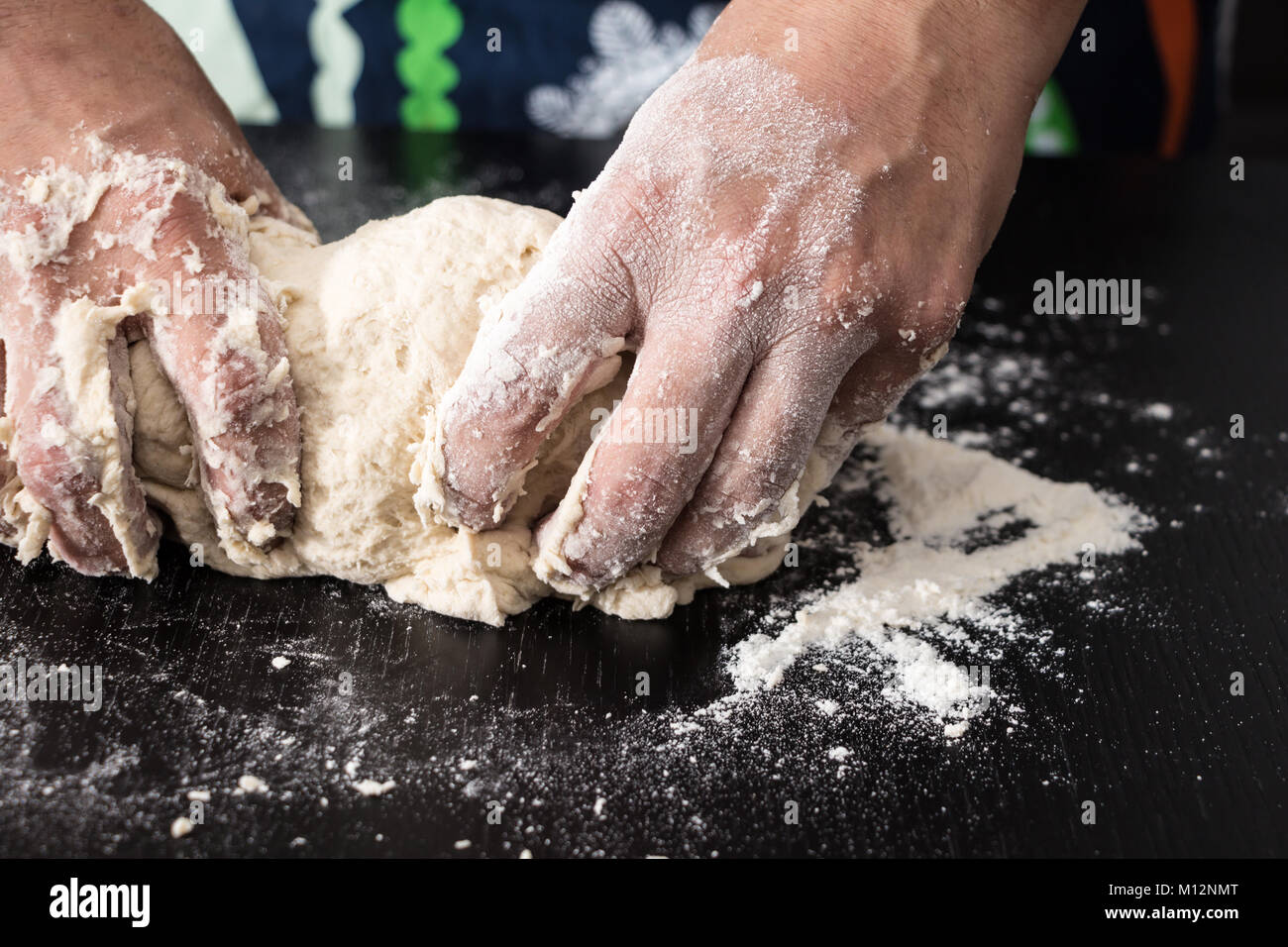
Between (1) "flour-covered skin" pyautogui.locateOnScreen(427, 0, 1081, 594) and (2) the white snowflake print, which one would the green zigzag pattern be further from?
(1) "flour-covered skin" pyautogui.locateOnScreen(427, 0, 1081, 594)

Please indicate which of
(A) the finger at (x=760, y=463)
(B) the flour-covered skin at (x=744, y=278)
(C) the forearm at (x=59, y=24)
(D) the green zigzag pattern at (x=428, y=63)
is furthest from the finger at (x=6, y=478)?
(D) the green zigzag pattern at (x=428, y=63)

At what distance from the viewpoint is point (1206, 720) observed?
135cm

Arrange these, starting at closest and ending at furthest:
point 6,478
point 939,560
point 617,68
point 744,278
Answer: point 744,278 → point 6,478 → point 939,560 → point 617,68

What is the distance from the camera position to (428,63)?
2.51 metres

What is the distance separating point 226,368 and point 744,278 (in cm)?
60

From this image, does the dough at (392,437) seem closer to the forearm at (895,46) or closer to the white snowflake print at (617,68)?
the forearm at (895,46)

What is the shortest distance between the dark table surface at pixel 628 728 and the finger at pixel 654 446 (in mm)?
147

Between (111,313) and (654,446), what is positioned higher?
(111,313)

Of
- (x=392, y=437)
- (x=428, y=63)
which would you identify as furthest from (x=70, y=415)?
(x=428, y=63)

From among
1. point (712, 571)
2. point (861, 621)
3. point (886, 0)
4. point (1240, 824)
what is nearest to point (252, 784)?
point (712, 571)

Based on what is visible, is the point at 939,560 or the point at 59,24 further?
the point at 939,560

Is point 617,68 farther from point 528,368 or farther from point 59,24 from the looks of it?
point 528,368

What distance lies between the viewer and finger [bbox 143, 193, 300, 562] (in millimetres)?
1356

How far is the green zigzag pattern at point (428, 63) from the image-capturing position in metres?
2.39
